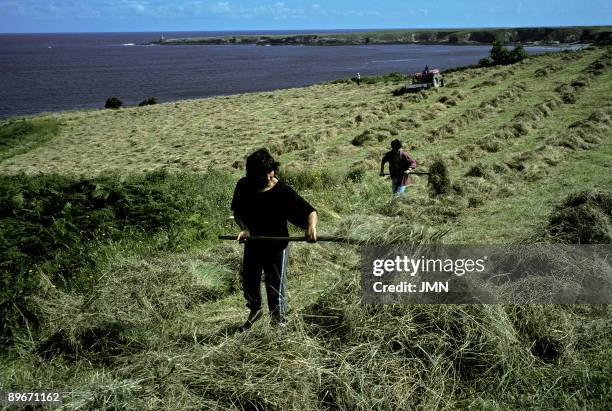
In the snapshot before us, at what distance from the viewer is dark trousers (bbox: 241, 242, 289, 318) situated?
5.34m

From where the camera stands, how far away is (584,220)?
716cm

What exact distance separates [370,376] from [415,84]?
32.2 m

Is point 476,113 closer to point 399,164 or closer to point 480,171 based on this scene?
point 480,171

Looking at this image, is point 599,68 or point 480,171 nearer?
point 480,171

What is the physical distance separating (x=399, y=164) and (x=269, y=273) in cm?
547

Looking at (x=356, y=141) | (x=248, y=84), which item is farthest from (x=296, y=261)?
(x=248, y=84)

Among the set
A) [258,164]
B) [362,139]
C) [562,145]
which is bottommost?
[362,139]

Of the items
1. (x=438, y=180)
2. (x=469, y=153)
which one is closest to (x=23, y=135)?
(x=469, y=153)

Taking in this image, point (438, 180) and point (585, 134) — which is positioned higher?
point (585, 134)

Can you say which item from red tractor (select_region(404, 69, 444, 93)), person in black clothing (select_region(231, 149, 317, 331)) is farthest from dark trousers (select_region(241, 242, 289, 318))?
red tractor (select_region(404, 69, 444, 93))

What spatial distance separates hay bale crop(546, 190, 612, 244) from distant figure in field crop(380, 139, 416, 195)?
2.92 metres

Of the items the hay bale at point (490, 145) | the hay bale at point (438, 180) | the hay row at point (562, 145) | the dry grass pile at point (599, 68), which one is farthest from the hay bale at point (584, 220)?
the dry grass pile at point (599, 68)

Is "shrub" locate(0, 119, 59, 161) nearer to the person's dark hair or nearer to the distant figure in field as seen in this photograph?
the distant figure in field

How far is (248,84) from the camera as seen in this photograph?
2694 inches
